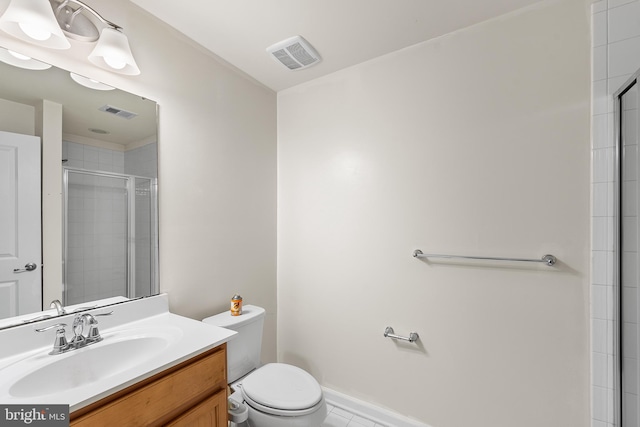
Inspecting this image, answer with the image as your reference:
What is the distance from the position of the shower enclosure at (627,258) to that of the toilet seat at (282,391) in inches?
49.1

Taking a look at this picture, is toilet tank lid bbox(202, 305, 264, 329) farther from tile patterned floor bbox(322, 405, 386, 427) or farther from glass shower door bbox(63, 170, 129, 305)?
tile patterned floor bbox(322, 405, 386, 427)

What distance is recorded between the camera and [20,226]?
110cm

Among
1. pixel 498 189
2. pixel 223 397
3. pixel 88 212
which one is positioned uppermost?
pixel 498 189

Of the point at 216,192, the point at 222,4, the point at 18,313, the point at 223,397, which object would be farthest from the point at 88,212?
the point at 222,4

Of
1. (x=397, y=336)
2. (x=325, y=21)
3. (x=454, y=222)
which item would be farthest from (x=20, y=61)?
(x=397, y=336)

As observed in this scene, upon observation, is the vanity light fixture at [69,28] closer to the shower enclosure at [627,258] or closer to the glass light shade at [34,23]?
the glass light shade at [34,23]

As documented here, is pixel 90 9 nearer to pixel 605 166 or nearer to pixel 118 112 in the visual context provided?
pixel 118 112

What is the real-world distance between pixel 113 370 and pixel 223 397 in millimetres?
422

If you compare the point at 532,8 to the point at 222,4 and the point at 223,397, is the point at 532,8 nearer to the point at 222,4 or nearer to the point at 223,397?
the point at 222,4

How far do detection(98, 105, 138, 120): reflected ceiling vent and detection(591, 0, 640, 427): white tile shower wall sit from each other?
213cm

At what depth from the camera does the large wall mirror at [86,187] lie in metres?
Answer: 1.08

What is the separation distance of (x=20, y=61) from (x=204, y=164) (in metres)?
0.82

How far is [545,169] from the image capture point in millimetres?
1387

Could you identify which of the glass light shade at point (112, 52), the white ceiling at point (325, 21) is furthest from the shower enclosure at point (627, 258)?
the glass light shade at point (112, 52)
